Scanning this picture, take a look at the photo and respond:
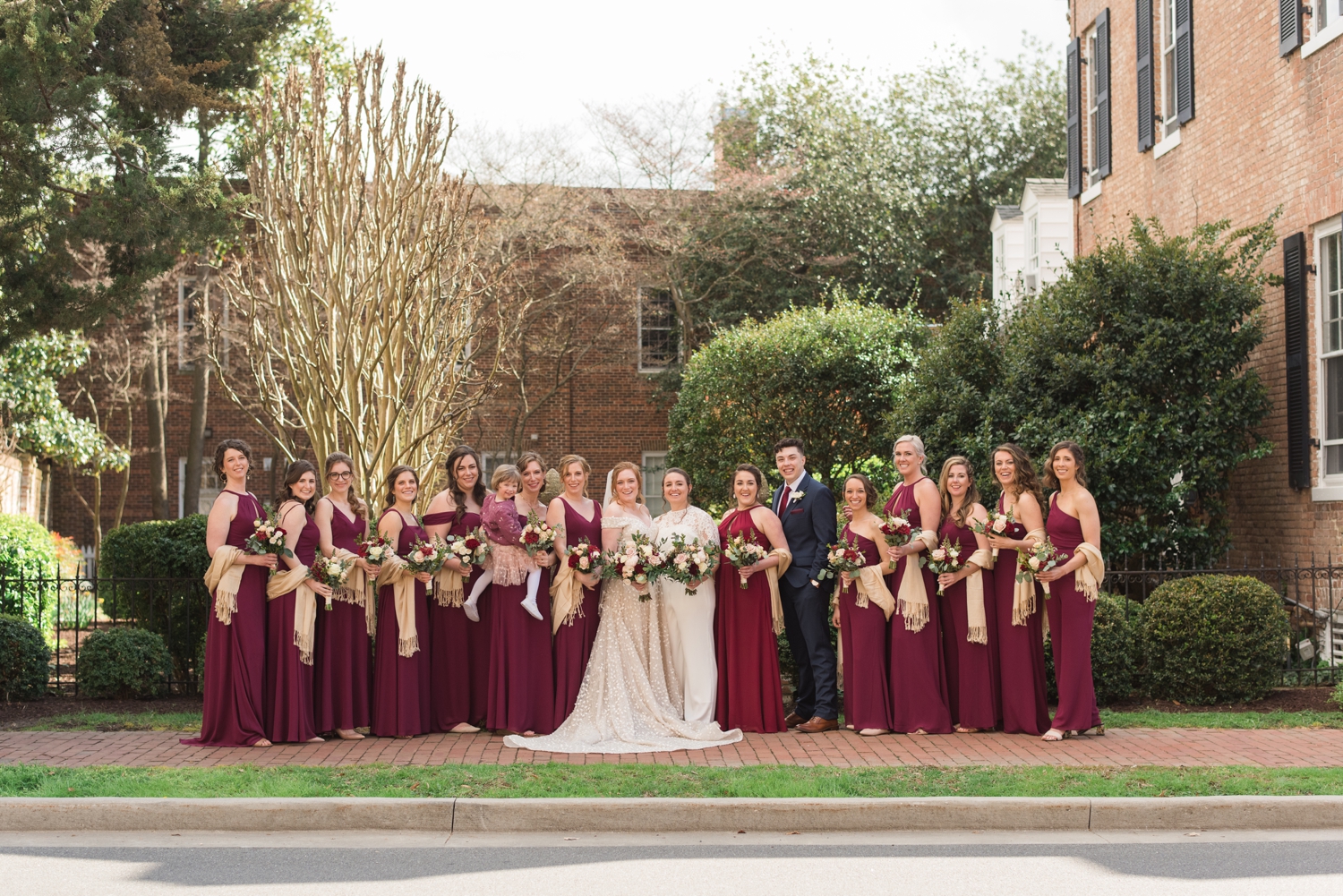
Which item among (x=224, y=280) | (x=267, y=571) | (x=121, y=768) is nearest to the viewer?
(x=121, y=768)

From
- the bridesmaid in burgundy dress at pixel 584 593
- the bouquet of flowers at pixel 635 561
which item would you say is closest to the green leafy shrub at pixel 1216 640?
the bouquet of flowers at pixel 635 561

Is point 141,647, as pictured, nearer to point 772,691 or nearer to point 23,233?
point 23,233

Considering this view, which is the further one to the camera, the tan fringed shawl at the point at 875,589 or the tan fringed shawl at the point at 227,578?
the tan fringed shawl at the point at 875,589

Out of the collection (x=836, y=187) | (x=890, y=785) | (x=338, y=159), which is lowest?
(x=890, y=785)

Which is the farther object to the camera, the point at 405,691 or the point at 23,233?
the point at 23,233

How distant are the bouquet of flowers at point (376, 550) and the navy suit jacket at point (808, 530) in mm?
2877

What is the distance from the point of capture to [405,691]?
909cm

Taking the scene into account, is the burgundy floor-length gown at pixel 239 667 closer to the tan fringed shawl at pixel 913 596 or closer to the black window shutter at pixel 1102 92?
the tan fringed shawl at pixel 913 596

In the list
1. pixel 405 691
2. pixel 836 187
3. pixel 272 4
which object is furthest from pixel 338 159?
pixel 836 187

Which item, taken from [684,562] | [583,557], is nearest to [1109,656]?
[684,562]

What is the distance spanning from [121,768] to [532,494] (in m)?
→ 3.28

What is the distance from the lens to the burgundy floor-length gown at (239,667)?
8.76 m

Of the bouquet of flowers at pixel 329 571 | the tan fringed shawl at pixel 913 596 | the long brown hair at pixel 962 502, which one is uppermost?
the long brown hair at pixel 962 502

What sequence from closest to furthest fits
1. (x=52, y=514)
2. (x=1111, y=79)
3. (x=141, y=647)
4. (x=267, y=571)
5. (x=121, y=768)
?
(x=121, y=768), (x=267, y=571), (x=141, y=647), (x=1111, y=79), (x=52, y=514)
